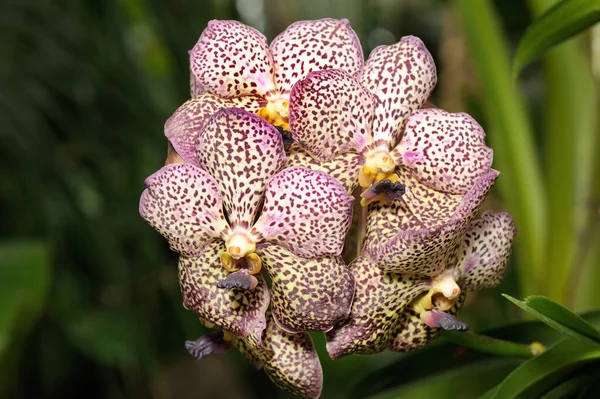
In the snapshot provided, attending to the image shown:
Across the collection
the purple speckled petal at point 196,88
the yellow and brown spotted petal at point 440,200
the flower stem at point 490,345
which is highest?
the purple speckled petal at point 196,88

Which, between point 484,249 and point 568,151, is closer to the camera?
point 484,249

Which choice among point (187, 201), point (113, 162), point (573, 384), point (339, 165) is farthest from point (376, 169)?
point (113, 162)

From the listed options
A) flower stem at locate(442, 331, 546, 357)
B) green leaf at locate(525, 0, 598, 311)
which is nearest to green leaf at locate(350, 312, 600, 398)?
flower stem at locate(442, 331, 546, 357)

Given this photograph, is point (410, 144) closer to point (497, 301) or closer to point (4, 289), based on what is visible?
point (497, 301)

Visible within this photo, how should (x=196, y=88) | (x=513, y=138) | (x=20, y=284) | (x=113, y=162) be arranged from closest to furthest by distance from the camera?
1. (x=196, y=88)
2. (x=513, y=138)
3. (x=20, y=284)
4. (x=113, y=162)

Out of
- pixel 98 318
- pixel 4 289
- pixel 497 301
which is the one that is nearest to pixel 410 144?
pixel 497 301

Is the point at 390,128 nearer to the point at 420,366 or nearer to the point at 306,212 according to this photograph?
the point at 306,212

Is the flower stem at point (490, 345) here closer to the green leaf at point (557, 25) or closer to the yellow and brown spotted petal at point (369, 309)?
the yellow and brown spotted petal at point (369, 309)

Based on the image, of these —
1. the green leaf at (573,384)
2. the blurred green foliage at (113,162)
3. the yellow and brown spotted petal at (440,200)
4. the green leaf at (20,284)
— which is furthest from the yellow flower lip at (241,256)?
the green leaf at (20,284)
